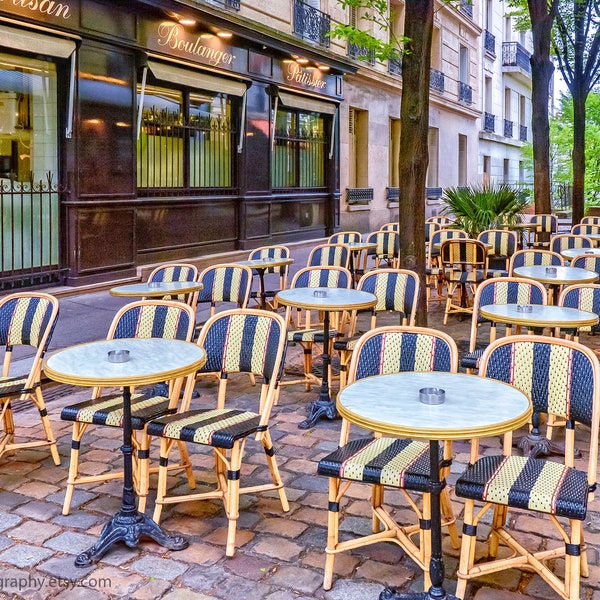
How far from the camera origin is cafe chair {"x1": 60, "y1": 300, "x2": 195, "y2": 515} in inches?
166

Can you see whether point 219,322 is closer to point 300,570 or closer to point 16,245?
point 300,570

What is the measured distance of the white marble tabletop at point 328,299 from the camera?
5.91 m

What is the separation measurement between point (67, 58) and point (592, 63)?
12881 millimetres

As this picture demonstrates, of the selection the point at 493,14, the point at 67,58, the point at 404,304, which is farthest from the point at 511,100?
the point at 404,304

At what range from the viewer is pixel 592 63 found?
1792 cm

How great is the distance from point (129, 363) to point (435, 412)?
1.66m

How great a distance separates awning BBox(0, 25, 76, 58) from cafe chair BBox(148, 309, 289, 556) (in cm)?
588

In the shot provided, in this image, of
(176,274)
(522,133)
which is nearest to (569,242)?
(176,274)

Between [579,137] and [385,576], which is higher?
[579,137]

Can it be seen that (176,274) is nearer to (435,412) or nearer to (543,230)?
(435,412)

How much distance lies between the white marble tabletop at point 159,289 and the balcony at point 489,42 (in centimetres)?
2556

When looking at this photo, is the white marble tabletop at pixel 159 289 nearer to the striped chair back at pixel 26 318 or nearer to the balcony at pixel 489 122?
the striped chair back at pixel 26 318

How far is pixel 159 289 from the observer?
6844mm

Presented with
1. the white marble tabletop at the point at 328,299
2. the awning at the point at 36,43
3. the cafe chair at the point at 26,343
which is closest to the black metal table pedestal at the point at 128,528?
the cafe chair at the point at 26,343
